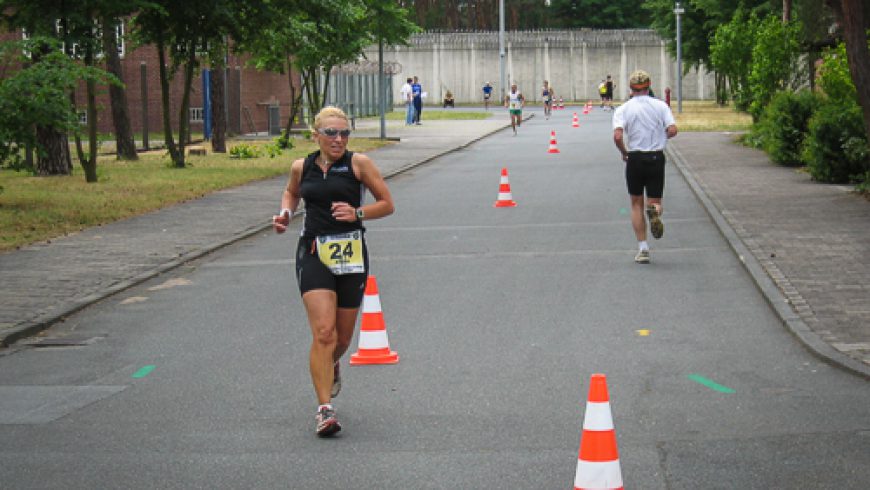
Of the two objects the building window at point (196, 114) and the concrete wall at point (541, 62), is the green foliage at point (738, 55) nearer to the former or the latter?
the building window at point (196, 114)

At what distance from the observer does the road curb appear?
8.63m

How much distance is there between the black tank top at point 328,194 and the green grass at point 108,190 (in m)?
9.00

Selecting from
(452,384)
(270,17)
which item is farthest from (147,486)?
(270,17)

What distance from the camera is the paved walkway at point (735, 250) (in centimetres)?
1045

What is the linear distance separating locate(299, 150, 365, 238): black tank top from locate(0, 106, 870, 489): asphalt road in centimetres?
105

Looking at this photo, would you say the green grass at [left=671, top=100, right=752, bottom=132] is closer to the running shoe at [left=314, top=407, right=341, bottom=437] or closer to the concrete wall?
the concrete wall

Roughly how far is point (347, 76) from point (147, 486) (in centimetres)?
5436

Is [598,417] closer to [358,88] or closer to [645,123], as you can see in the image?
[645,123]

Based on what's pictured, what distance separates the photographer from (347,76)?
5994cm

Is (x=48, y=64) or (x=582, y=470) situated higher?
(x=48, y=64)

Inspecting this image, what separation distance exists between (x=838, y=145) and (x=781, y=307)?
11.6m

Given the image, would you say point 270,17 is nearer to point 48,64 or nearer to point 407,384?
point 48,64

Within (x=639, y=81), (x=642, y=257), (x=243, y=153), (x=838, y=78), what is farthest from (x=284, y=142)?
(x=642, y=257)

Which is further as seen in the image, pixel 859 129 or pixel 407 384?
pixel 859 129
